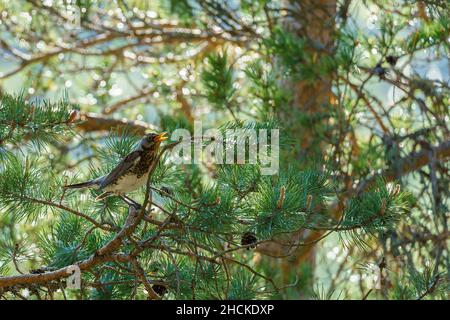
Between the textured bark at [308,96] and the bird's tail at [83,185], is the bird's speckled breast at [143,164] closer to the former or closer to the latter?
the bird's tail at [83,185]

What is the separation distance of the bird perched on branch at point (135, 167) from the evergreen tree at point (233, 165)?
0.06 m

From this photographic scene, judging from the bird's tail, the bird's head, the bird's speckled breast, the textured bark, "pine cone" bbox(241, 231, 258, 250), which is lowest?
"pine cone" bbox(241, 231, 258, 250)

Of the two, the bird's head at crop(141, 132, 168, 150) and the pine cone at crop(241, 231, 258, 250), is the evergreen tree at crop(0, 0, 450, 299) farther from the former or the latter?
the bird's head at crop(141, 132, 168, 150)

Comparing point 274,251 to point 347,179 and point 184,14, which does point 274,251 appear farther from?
point 184,14

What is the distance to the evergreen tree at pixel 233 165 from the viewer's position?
171 cm

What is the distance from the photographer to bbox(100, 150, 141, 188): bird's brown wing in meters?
1.81

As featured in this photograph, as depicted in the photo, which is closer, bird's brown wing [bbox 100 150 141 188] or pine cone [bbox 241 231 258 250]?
pine cone [bbox 241 231 258 250]

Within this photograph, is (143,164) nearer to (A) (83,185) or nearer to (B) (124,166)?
(B) (124,166)

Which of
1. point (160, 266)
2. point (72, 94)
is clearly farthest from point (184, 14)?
point (160, 266)

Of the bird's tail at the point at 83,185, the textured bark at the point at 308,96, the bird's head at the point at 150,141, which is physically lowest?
the bird's tail at the point at 83,185

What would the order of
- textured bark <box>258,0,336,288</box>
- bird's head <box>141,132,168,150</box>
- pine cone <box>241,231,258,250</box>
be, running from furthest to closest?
textured bark <box>258,0,336,288</box>, bird's head <box>141,132,168,150</box>, pine cone <box>241,231,258,250</box>

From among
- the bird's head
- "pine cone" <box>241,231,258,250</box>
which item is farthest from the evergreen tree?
the bird's head

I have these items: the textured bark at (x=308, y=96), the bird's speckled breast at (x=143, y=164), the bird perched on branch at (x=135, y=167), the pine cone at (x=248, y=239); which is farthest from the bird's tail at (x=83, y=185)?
the textured bark at (x=308, y=96)

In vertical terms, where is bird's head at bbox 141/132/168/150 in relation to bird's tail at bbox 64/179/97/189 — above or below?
above
